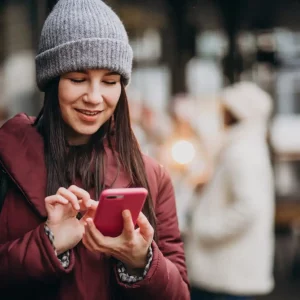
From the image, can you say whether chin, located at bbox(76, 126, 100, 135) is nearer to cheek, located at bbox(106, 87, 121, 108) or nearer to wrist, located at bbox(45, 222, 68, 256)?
cheek, located at bbox(106, 87, 121, 108)

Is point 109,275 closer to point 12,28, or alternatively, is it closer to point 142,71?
point 12,28

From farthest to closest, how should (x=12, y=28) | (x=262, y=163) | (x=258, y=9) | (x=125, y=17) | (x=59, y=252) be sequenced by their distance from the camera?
1. (x=258, y=9)
2. (x=125, y=17)
3. (x=12, y=28)
4. (x=262, y=163)
5. (x=59, y=252)

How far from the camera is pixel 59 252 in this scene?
7.51 ft

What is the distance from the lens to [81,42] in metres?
2.40

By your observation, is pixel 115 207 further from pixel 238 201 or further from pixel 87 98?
pixel 238 201

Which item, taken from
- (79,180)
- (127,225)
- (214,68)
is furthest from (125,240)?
(214,68)

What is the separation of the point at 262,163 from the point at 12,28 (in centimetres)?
300

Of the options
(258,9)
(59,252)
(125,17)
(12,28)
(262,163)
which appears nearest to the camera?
(59,252)

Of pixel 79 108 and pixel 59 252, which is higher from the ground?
pixel 79 108

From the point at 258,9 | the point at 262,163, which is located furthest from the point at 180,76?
the point at 262,163

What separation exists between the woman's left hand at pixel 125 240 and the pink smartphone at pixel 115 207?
0.01 meters

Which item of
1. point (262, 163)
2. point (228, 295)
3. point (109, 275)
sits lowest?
point (228, 295)

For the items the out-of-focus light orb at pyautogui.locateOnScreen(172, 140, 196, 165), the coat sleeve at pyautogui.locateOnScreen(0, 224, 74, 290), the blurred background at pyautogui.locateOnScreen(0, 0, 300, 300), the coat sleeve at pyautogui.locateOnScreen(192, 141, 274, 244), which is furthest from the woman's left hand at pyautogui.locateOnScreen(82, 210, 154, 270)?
the blurred background at pyautogui.locateOnScreen(0, 0, 300, 300)

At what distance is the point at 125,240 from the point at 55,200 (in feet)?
0.70
